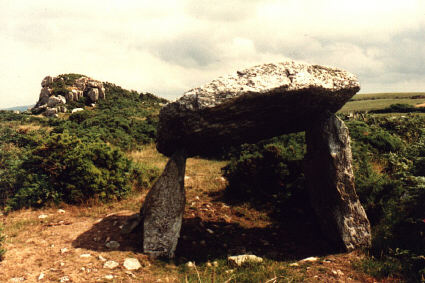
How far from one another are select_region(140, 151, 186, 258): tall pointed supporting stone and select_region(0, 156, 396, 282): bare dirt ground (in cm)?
A: 30

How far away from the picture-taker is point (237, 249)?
20.6 ft

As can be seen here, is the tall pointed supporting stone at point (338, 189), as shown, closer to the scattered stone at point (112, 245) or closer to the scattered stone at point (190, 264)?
the scattered stone at point (190, 264)

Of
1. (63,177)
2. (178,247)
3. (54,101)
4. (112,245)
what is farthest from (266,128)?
(54,101)

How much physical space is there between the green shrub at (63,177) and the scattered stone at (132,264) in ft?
12.9

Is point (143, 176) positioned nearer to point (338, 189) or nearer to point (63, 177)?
point (63, 177)

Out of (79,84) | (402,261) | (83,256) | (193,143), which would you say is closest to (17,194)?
(83,256)

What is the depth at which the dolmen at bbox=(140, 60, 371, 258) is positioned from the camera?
535 centimetres

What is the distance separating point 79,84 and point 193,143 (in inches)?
2487

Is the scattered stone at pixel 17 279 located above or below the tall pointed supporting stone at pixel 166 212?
below

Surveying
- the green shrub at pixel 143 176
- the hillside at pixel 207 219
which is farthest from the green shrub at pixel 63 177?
the green shrub at pixel 143 176

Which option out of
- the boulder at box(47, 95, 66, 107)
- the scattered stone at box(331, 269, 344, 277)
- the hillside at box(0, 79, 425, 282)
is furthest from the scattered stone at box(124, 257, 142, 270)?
the boulder at box(47, 95, 66, 107)

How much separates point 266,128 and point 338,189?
2.17 meters

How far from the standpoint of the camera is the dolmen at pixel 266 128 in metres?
5.35

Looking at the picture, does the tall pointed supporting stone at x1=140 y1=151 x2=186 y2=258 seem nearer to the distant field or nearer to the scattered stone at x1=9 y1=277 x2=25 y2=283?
the scattered stone at x1=9 y1=277 x2=25 y2=283
